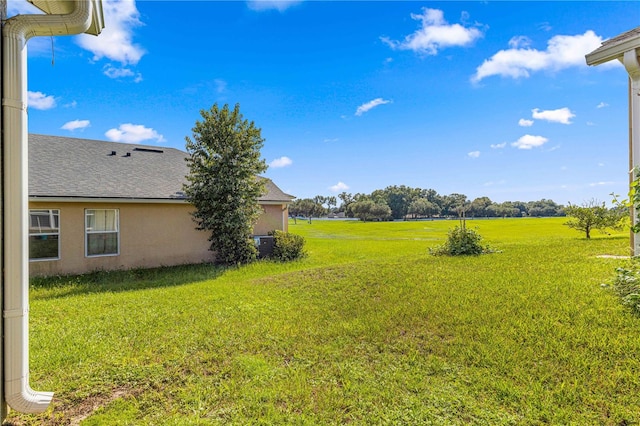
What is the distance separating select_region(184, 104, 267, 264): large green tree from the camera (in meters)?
11.0

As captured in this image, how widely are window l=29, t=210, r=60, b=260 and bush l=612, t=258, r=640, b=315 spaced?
13.8 metres

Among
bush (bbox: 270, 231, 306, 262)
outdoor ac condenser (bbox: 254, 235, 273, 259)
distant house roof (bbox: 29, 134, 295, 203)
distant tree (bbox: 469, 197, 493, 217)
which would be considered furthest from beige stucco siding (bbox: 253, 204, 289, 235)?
distant tree (bbox: 469, 197, 493, 217)

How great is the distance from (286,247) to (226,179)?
3899mm

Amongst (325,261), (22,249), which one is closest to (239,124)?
(325,261)

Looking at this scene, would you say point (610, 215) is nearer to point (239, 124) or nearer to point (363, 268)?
point (363, 268)

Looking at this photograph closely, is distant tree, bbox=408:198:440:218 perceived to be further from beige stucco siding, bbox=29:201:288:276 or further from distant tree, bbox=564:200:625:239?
beige stucco siding, bbox=29:201:288:276

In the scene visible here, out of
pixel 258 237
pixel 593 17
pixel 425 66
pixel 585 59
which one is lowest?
pixel 258 237

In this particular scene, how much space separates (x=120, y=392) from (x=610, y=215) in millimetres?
18386

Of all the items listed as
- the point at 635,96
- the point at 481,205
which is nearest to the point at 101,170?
the point at 635,96

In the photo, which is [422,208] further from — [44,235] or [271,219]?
[44,235]

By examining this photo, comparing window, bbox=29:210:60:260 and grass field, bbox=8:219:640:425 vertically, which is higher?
window, bbox=29:210:60:260

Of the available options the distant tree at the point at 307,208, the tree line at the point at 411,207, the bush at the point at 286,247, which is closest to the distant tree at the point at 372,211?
the tree line at the point at 411,207

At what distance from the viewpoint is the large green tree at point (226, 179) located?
11047 millimetres

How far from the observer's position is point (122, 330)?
487 centimetres
